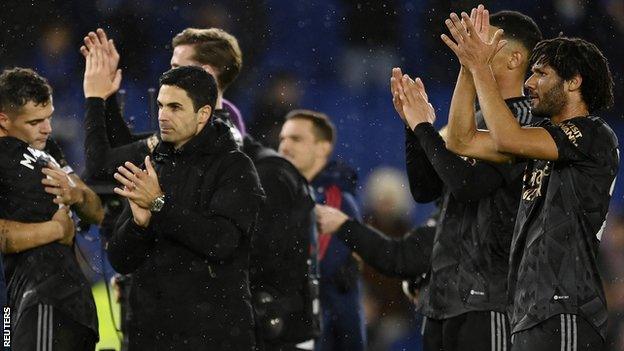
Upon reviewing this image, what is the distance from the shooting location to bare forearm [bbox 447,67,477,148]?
4.49 m

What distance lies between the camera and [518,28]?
4996 mm

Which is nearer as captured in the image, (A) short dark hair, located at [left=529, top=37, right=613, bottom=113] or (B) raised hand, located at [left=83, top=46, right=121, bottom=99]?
(A) short dark hair, located at [left=529, top=37, right=613, bottom=113]

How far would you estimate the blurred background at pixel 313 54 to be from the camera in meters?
9.51

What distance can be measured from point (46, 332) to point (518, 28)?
7.15 feet

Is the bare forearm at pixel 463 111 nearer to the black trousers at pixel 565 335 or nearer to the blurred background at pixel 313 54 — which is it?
the black trousers at pixel 565 335

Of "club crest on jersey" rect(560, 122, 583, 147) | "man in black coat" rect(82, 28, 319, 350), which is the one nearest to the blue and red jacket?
"man in black coat" rect(82, 28, 319, 350)

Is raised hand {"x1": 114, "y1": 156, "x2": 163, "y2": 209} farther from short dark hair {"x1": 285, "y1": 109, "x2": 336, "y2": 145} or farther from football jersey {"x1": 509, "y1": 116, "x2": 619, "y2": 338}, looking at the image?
short dark hair {"x1": 285, "y1": 109, "x2": 336, "y2": 145}

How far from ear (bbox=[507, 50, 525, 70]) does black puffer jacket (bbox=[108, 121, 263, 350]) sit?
3.60ft

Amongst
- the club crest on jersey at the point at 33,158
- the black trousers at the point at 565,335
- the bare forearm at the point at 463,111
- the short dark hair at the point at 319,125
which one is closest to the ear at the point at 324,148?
the short dark hair at the point at 319,125

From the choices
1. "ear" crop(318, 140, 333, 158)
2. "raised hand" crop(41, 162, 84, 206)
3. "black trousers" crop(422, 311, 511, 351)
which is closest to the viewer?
"black trousers" crop(422, 311, 511, 351)

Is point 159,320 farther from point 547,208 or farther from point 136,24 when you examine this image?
point 136,24

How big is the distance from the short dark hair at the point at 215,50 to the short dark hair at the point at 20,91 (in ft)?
2.16

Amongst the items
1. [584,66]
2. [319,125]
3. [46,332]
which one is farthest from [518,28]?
[319,125]

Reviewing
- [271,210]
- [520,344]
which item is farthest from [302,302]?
[520,344]
